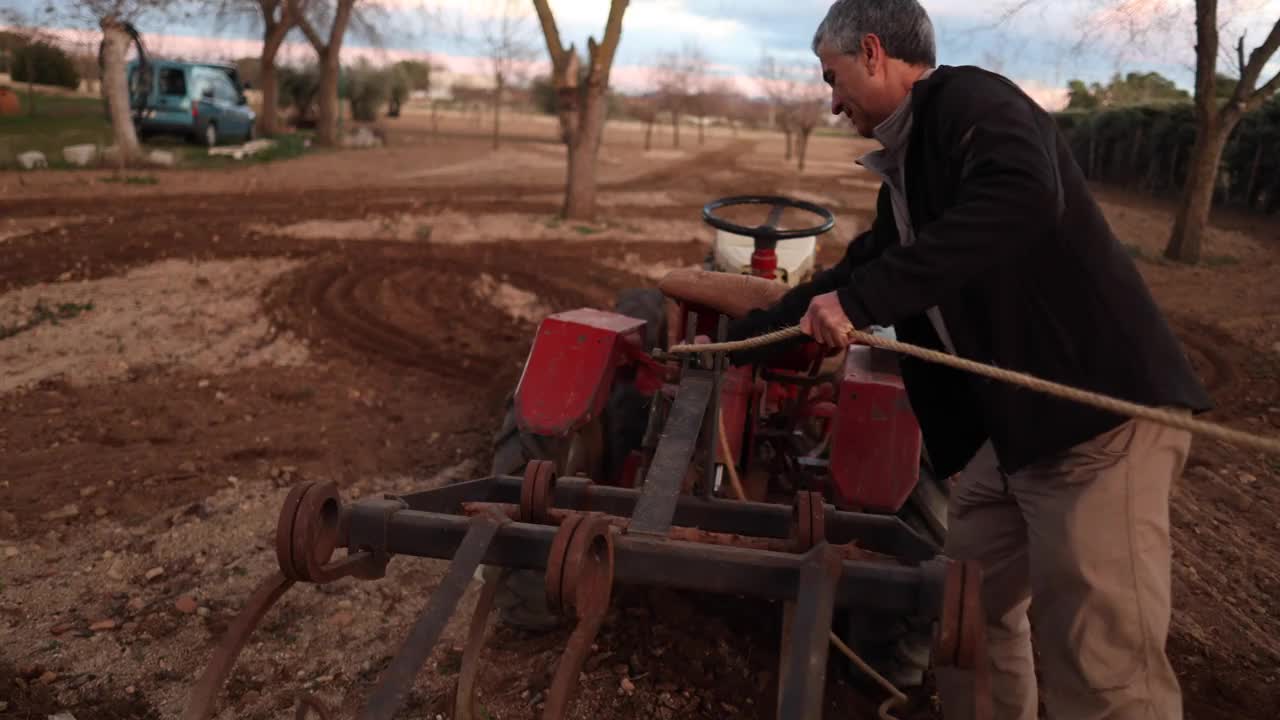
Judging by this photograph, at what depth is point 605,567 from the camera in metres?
1.92

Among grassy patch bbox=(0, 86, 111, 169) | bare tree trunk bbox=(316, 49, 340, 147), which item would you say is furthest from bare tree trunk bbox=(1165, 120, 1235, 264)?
bare tree trunk bbox=(316, 49, 340, 147)

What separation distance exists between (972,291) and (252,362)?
509cm

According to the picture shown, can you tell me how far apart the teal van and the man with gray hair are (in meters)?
20.8

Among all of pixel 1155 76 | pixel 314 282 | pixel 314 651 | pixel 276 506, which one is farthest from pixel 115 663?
pixel 1155 76

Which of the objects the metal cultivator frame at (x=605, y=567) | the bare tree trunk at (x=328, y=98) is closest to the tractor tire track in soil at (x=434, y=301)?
the metal cultivator frame at (x=605, y=567)

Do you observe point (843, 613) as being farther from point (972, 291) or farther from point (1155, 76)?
point (1155, 76)

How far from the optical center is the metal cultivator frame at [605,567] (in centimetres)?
173

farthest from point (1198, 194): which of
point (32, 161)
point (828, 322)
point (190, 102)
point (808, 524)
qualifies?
point (190, 102)

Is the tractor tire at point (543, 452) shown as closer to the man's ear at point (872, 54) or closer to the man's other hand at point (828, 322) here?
the man's other hand at point (828, 322)

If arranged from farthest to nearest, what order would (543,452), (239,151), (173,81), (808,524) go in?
(173,81), (239,151), (543,452), (808,524)

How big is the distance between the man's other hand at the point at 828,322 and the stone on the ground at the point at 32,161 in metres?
15.5

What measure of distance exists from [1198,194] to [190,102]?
19.2 metres

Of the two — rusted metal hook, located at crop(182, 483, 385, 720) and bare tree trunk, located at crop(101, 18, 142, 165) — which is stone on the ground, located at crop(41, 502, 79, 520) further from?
bare tree trunk, located at crop(101, 18, 142, 165)

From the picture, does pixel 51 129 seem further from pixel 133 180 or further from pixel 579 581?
pixel 579 581
